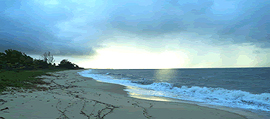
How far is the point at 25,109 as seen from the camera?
4.73m

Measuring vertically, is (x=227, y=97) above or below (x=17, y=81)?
below

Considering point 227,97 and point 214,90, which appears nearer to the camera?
point 227,97

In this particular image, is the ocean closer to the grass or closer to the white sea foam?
the white sea foam

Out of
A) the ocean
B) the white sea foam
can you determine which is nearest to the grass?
the ocean

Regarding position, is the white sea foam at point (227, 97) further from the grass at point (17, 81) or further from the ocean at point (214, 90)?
the grass at point (17, 81)

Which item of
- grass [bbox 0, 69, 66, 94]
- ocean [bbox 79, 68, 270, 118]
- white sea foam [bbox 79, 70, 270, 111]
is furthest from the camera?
ocean [bbox 79, 68, 270, 118]

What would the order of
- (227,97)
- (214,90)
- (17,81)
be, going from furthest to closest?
1. (214,90)
2. (227,97)
3. (17,81)

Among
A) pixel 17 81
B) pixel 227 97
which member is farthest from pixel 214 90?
pixel 17 81

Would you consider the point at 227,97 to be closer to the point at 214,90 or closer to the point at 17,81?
the point at 214,90

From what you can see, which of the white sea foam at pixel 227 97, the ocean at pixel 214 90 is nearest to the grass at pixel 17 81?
the ocean at pixel 214 90

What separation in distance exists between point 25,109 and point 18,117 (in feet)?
2.72

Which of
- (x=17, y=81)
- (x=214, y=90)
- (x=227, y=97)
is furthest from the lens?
(x=214, y=90)

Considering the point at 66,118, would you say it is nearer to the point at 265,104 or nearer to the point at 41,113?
the point at 41,113

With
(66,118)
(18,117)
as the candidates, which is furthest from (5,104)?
(66,118)
